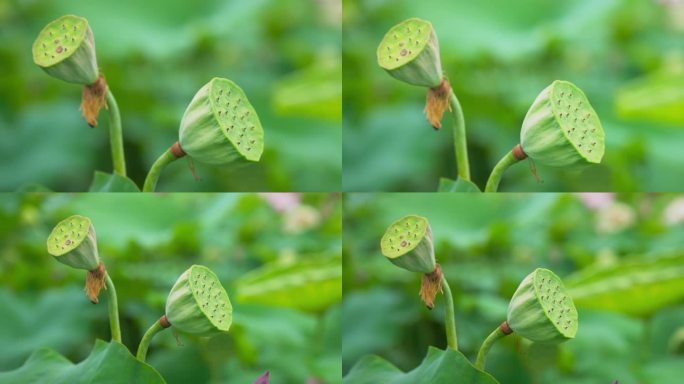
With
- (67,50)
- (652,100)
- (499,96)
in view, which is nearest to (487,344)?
(499,96)

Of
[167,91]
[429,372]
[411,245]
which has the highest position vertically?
[167,91]

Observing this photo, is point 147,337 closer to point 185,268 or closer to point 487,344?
point 185,268

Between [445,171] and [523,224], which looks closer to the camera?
[445,171]

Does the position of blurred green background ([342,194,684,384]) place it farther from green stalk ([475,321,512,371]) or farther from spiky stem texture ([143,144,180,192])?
spiky stem texture ([143,144,180,192])

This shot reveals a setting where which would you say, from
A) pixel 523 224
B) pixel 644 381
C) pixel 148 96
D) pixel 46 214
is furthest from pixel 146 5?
pixel 644 381

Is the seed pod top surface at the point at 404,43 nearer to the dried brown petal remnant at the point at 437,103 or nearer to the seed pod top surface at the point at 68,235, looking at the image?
the dried brown petal remnant at the point at 437,103

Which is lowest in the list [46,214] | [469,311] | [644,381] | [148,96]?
[644,381]

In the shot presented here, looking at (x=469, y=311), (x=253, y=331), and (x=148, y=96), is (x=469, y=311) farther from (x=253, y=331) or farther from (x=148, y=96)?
(x=148, y=96)
